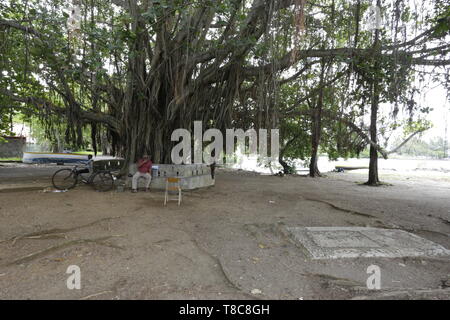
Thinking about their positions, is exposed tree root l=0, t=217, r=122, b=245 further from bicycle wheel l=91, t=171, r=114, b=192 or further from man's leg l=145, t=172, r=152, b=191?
bicycle wheel l=91, t=171, r=114, b=192

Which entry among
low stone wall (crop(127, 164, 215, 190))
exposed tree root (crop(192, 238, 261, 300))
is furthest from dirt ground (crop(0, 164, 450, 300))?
low stone wall (crop(127, 164, 215, 190))

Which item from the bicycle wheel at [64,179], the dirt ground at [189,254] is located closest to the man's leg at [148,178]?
Result: the dirt ground at [189,254]

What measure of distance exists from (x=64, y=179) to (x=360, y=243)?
237 inches

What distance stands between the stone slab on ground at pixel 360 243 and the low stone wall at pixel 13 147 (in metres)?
19.4

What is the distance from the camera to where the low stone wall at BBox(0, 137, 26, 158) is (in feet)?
51.2

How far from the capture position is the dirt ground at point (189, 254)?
1.84m

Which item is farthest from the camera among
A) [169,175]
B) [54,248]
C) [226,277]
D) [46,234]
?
[169,175]

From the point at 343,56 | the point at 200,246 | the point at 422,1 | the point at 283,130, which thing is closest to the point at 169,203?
the point at 200,246

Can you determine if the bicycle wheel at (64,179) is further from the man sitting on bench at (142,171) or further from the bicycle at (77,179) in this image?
the man sitting on bench at (142,171)

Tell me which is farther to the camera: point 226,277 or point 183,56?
point 183,56

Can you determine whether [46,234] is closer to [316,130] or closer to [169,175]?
[169,175]

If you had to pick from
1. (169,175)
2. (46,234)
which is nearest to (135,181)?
(169,175)

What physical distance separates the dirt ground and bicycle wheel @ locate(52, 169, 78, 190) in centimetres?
100

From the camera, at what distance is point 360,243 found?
111 inches
